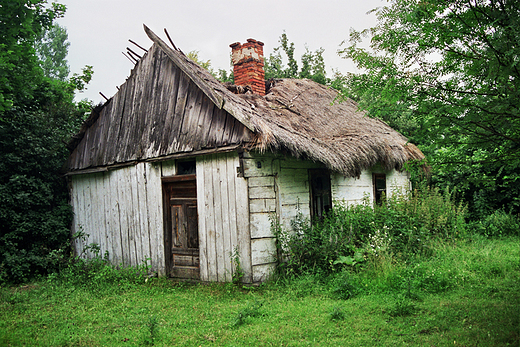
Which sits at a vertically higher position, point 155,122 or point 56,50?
point 56,50

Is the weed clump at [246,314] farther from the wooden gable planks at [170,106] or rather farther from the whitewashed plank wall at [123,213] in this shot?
the wooden gable planks at [170,106]

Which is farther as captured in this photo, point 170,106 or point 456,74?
Result: point 170,106

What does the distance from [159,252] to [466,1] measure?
7.07 m

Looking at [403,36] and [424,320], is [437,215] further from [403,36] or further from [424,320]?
[403,36]

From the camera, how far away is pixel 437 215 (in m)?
9.12

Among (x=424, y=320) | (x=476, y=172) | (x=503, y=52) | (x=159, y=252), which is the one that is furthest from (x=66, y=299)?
(x=476, y=172)

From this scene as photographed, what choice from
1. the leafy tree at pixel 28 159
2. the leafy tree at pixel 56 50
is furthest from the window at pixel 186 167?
the leafy tree at pixel 56 50

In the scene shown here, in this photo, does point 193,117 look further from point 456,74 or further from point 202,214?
point 456,74

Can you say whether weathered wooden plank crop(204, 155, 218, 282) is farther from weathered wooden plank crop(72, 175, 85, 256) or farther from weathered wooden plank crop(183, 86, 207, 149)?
weathered wooden plank crop(72, 175, 85, 256)

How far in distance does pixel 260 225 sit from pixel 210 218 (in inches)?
42.0

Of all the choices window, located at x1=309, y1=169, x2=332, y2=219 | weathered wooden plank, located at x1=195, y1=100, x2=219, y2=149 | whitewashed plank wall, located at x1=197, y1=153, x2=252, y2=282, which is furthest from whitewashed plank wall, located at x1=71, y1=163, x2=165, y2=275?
window, located at x1=309, y1=169, x2=332, y2=219

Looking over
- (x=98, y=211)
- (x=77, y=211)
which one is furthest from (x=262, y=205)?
(x=77, y=211)

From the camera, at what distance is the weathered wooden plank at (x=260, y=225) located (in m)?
7.04

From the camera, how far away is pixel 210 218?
754 cm
